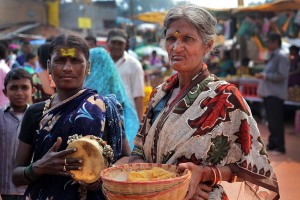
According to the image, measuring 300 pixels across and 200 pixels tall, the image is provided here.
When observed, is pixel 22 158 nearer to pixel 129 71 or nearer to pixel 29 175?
pixel 29 175

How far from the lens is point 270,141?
8297mm

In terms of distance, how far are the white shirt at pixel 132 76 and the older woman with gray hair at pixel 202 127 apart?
10.0 ft

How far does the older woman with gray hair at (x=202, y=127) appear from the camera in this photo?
1988 millimetres

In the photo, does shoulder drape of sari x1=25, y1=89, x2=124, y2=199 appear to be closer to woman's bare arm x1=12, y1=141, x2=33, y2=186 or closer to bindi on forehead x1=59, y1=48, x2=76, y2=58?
woman's bare arm x1=12, y1=141, x2=33, y2=186

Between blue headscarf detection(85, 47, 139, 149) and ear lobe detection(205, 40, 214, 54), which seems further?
blue headscarf detection(85, 47, 139, 149)

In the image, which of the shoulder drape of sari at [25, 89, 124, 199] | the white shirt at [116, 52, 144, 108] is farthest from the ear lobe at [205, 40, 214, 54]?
the white shirt at [116, 52, 144, 108]

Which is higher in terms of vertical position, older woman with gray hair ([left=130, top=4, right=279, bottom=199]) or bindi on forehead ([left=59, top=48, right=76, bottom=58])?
bindi on forehead ([left=59, top=48, right=76, bottom=58])

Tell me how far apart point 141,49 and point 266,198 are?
2422 cm

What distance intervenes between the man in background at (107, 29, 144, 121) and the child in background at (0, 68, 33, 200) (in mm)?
1627

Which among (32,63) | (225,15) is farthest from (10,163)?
(225,15)

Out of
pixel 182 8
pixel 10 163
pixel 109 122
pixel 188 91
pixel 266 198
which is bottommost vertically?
pixel 10 163

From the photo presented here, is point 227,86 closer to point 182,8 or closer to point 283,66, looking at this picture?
point 182,8

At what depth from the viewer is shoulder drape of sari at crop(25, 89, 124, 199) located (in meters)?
2.15

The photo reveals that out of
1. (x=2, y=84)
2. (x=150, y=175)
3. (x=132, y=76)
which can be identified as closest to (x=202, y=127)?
(x=150, y=175)
